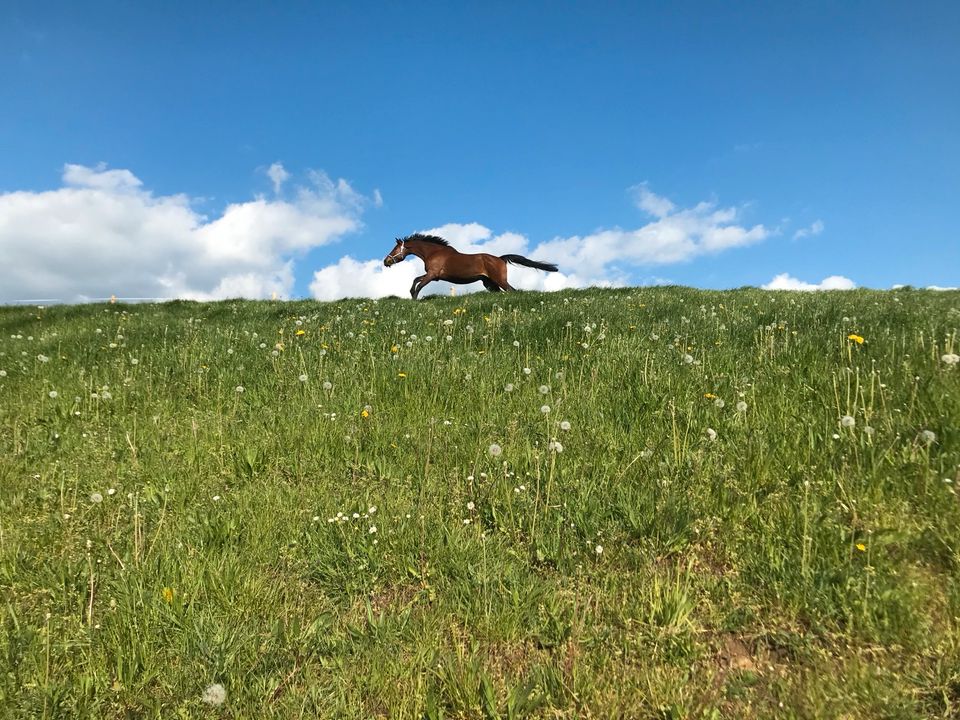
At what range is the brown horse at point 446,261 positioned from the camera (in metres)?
21.4

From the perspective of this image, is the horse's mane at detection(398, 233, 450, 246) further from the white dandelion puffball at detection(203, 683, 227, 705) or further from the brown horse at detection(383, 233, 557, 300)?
the white dandelion puffball at detection(203, 683, 227, 705)

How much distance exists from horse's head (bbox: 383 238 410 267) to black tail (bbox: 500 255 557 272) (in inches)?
162

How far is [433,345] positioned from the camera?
8.23 metres

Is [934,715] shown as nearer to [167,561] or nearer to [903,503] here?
[903,503]

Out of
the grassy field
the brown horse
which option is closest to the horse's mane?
the brown horse

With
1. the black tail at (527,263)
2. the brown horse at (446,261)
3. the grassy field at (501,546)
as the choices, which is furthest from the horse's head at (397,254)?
the grassy field at (501,546)

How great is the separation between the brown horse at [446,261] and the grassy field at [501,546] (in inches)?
620

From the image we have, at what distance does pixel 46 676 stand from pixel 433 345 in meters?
6.17

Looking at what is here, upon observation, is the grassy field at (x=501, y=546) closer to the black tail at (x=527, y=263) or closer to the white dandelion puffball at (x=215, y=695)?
the white dandelion puffball at (x=215, y=695)

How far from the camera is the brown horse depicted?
843 inches

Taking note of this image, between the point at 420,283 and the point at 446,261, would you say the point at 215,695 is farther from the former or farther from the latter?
the point at 446,261

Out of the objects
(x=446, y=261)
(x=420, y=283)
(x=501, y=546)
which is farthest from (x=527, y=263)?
(x=501, y=546)

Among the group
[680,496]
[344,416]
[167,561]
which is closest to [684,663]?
[680,496]

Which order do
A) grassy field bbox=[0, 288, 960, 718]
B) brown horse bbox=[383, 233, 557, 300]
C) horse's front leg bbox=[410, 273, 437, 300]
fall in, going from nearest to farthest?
grassy field bbox=[0, 288, 960, 718] → horse's front leg bbox=[410, 273, 437, 300] → brown horse bbox=[383, 233, 557, 300]
